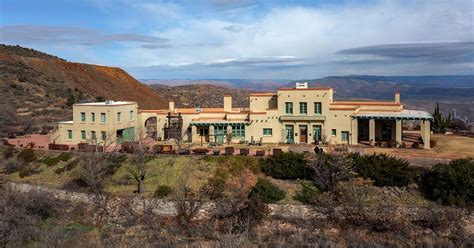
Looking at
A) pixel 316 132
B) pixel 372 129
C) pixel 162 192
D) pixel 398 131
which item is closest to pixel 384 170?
pixel 372 129

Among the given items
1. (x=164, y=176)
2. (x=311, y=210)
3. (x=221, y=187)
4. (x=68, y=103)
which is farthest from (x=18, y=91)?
(x=311, y=210)

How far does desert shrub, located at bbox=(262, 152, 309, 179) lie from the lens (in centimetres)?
3429

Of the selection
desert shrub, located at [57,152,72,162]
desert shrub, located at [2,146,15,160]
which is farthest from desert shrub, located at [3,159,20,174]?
desert shrub, located at [57,152,72,162]

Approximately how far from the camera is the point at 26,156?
41.4m

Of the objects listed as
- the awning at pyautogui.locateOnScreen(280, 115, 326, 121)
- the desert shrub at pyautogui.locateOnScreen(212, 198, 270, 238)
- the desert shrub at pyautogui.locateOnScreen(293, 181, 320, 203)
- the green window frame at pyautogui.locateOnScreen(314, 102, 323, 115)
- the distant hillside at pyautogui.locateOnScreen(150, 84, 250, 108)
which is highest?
the distant hillside at pyautogui.locateOnScreen(150, 84, 250, 108)

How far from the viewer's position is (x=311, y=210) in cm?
3061

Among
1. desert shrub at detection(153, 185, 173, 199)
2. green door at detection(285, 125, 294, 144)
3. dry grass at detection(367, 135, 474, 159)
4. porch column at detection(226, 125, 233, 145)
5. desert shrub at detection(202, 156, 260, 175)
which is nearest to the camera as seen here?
desert shrub at detection(153, 185, 173, 199)

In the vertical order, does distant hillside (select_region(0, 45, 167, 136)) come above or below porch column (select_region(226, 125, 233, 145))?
above

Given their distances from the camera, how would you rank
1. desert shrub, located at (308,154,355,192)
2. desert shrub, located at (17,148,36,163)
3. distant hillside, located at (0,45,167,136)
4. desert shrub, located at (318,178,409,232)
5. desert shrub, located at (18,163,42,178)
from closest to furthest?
desert shrub, located at (318,178,409,232)
desert shrub, located at (308,154,355,192)
desert shrub, located at (18,163,42,178)
desert shrub, located at (17,148,36,163)
distant hillside, located at (0,45,167,136)

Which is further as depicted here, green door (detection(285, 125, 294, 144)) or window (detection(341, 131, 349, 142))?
green door (detection(285, 125, 294, 144))

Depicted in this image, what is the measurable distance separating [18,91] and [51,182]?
41.0 m

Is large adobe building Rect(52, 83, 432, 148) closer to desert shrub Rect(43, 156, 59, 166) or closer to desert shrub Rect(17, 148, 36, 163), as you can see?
desert shrub Rect(17, 148, 36, 163)

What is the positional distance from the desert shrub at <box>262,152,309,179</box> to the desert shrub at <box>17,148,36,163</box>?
21.6 m

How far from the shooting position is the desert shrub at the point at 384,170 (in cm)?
3212
